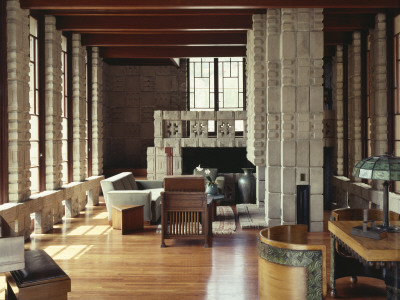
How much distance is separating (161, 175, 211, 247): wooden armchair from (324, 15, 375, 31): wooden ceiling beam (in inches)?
165

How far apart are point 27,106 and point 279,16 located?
4.54 meters

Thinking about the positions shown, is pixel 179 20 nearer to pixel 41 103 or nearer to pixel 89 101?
pixel 41 103

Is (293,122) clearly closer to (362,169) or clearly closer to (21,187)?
(362,169)

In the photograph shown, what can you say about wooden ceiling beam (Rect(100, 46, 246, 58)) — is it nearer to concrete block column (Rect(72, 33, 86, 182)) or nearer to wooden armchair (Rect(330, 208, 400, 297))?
concrete block column (Rect(72, 33, 86, 182))

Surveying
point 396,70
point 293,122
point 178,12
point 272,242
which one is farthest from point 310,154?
point 272,242

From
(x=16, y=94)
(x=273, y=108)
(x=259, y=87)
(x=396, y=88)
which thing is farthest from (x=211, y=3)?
(x=396, y=88)

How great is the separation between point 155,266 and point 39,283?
2.33 m

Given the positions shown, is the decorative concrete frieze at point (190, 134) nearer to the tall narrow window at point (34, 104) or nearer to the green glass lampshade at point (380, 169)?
the tall narrow window at point (34, 104)

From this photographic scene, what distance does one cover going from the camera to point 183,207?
6.72 metres

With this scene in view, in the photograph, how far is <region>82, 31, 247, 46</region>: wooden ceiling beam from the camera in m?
10.2

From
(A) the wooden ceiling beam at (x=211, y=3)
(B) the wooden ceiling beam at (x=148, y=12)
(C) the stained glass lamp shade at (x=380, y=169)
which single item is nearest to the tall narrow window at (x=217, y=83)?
(B) the wooden ceiling beam at (x=148, y=12)

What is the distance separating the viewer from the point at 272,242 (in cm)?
362

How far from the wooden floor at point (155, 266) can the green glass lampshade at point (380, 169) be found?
5.19 feet

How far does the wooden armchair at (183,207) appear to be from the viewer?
→ 22.0 feet
